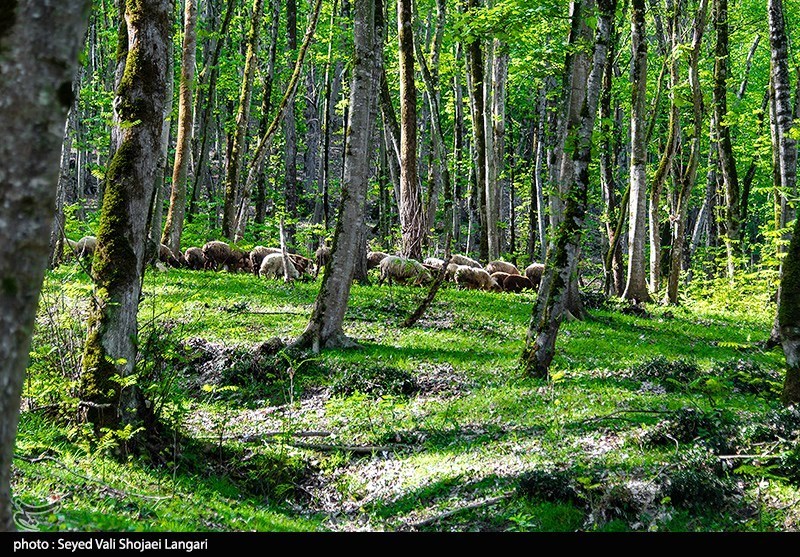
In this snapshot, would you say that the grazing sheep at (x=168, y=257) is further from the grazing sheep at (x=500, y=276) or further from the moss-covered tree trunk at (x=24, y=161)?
the moss-covered tree trunk at (x=24, y=161)

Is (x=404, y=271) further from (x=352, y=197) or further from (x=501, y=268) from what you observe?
(x=352, y=197)

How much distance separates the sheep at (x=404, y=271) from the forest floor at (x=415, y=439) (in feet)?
16.5

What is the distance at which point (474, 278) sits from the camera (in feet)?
64.0

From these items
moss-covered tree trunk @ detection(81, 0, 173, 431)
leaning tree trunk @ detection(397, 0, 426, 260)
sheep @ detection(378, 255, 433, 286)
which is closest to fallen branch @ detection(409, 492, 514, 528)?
moss-covered tree trunk @ detection(81, 0, 173, 431)

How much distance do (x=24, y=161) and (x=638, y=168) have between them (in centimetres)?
1583

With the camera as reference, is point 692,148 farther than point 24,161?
Yes

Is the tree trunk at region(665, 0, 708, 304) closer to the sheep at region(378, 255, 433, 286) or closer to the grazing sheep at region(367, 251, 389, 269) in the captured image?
the sheep at region(378, 255, 433, 286)

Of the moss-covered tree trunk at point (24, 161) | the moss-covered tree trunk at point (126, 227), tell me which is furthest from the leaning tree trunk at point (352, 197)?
the moss-covered tree trunk at point (24, 161)

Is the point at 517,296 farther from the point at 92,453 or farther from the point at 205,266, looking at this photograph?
the point at 92,453

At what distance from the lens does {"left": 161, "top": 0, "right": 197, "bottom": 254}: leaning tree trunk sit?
1839cm

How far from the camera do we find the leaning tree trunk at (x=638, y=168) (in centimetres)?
1619

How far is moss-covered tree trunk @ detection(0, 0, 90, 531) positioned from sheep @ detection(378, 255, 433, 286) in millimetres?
14728

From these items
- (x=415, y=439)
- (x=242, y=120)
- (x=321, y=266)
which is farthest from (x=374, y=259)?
(x=415, y=439)

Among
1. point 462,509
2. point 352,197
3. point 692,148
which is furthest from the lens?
point 692,148
